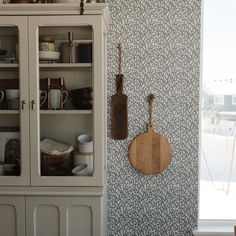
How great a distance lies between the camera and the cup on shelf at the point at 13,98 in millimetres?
2109

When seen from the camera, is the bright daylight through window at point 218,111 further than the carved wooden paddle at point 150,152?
Yes

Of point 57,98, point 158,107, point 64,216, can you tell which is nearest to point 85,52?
point 57,98

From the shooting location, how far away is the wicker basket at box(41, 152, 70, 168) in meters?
Answer: 2.13

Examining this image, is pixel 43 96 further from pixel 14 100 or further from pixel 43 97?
pixel 14 100

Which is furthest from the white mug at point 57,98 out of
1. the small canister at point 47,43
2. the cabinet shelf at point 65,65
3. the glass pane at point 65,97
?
the small canister at point 47,43

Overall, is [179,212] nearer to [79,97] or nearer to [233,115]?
[233,115]

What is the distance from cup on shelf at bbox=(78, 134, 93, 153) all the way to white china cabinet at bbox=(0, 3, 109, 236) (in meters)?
0.02

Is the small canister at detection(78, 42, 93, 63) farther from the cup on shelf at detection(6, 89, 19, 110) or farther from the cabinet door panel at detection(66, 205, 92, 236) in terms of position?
the cabinet door panel at detection(66, 205, 92, 236)

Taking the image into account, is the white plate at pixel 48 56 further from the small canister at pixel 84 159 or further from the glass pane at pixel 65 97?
the small canister at pixel 84 159

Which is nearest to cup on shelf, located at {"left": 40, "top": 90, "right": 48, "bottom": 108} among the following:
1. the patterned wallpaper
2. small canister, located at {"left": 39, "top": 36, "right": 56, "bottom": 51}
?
small canister, located at {"left": 39, "top": 36, "right": 56, "bottom": 51}

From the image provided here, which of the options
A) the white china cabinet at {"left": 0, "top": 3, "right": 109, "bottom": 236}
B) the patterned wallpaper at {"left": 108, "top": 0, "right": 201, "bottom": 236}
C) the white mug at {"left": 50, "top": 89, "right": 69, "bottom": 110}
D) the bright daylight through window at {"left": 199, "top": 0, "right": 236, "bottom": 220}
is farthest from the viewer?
the bright daylight through window at {"left": 199, "top": 0, "right": 236, "bottom": 220}

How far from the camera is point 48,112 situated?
2123 mm

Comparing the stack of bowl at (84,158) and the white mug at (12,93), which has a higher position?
the white mug at (12,93)

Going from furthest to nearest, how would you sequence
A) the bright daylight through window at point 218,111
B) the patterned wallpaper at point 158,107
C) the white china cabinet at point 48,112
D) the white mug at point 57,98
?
the bright daylight through window at point 218,111 → the patterned wallpaper at point 158,107 → the white mug at point 57,98 → the white china cabinet at point 48,112
